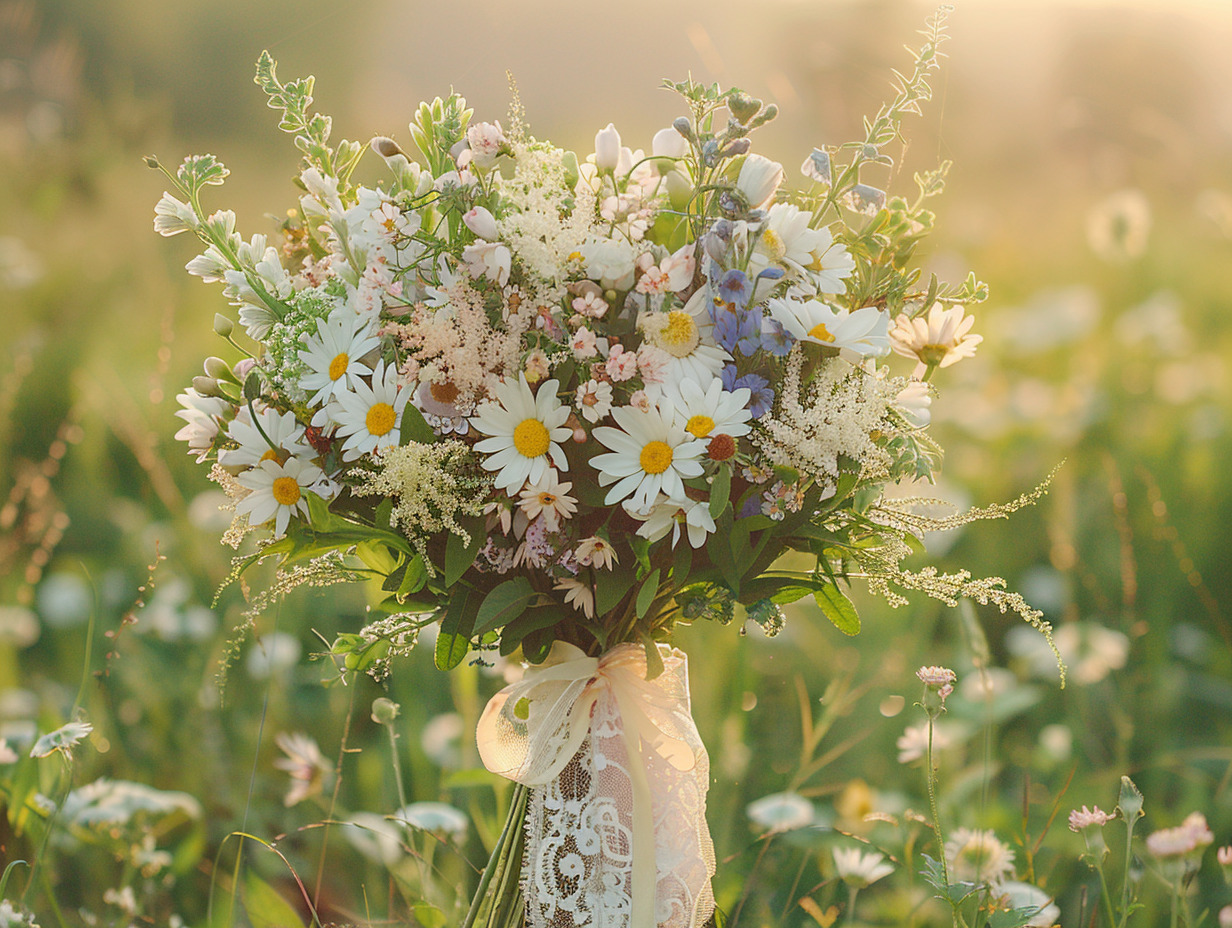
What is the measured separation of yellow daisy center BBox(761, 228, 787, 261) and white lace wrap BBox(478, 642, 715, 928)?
14.7 inches

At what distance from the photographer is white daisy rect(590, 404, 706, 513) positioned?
2.19ft

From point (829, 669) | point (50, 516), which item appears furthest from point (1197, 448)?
point (50, 516)

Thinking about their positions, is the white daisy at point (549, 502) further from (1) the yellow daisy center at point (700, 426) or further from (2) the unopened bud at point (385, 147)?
(2) the unopened bud at point (385, 147)

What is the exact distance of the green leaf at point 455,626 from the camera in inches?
30.7

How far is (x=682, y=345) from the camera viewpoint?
70 centimetres

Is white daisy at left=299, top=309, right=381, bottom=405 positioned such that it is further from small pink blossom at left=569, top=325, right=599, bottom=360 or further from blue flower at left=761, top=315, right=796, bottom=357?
blue flower at left=761, top=315, right=796, bottom=357

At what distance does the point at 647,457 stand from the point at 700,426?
0.15 feet

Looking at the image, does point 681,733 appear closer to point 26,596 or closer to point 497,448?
point 497,448

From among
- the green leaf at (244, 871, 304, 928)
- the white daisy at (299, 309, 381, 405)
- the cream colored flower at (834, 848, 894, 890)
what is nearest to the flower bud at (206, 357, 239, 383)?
the white daisy at (299, 309, 381, 405)

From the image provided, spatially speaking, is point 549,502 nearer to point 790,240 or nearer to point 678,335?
point 678,335

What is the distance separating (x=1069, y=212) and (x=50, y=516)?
242cm

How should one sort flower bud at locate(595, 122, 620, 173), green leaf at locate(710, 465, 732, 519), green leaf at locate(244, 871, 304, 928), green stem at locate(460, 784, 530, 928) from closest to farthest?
green leaf at locate(710, 465, 732, 519) < flower bud at locate(595, 122, 620, 173) < green stem at locate(460, 784, 530, 928) < green leaf at locate(244, 871, 304, 928)

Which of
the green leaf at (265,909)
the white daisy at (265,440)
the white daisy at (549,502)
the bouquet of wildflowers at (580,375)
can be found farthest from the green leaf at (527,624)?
the green leaf at (265,909)

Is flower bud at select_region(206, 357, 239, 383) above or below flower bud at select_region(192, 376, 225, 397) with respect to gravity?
above
